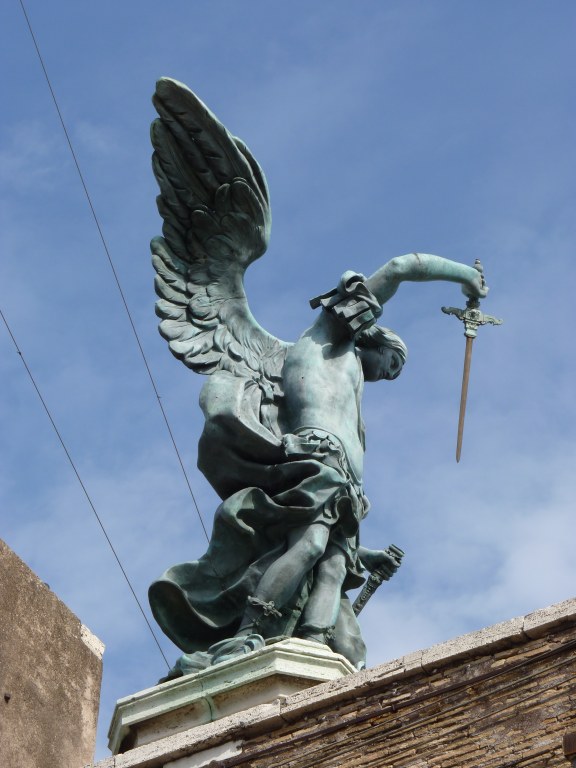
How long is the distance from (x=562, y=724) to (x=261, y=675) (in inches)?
72.1

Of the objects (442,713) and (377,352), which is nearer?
(442,713)

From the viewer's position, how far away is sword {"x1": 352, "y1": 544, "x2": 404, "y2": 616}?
37.0ft

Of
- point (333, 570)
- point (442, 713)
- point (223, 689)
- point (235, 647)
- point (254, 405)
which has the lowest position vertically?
point (442, 713)

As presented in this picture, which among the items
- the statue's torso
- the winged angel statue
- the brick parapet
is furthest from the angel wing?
the brick parapet

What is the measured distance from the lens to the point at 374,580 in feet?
37.3

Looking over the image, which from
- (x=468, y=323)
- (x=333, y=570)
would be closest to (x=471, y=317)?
(x=468, y=323)

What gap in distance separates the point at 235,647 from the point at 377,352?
7.27 feet

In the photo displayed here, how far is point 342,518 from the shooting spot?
36.0 ft

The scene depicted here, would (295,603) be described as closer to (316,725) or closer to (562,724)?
(316,725)

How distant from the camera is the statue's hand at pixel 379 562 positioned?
11344mm

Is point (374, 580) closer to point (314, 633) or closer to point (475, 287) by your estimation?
point (314, 633)

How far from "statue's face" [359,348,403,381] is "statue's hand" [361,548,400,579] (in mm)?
1061

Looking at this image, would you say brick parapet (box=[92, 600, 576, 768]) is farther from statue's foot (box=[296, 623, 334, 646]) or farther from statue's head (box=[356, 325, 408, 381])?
statue's head (box=[356, 325, 408, 381])

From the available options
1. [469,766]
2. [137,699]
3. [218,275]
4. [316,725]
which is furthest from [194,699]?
[218,275]
